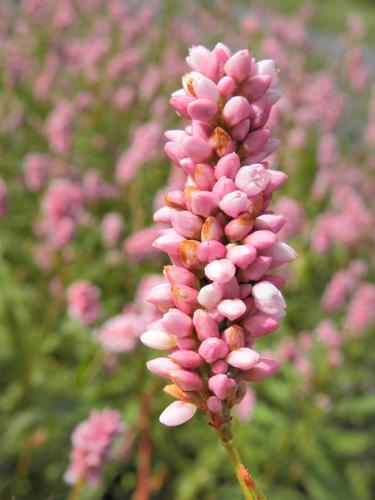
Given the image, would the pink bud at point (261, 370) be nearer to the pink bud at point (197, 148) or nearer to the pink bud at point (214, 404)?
the pink bud at point (214, 404)

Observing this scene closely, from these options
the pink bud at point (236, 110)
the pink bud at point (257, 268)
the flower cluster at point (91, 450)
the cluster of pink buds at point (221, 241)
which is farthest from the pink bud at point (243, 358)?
the flower cluster at point (91, 450)

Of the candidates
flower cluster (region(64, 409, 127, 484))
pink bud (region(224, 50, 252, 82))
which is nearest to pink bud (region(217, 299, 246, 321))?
pink bud (region(224, 50, 252, 82))

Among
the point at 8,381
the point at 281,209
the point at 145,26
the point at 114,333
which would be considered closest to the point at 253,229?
the point at 114,333

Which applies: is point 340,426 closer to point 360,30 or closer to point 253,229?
point 253,229

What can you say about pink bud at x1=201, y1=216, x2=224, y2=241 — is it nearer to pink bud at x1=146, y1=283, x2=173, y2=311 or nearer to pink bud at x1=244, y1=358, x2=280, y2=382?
pink bud at x1=146, y1=283, x2=173, y2=311

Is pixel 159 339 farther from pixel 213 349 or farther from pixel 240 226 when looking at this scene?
pixel 240 226
